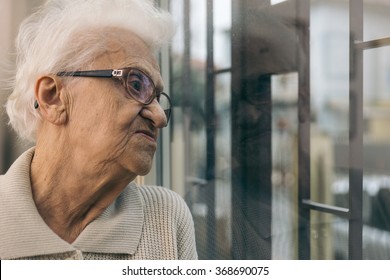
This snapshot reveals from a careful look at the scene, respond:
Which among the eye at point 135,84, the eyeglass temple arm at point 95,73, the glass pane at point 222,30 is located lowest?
the eye at point 135,84

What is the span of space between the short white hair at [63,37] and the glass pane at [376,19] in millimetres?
616

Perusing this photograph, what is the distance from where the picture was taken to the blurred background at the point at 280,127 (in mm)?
1227

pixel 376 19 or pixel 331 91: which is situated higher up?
pixel 376 19

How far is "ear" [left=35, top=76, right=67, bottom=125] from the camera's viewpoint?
3.53ft

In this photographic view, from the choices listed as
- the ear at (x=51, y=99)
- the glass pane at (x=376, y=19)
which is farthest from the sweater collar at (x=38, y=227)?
the glass pane at (x=376, y=19)

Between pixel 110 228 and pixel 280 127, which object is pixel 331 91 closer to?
pixel 280 127

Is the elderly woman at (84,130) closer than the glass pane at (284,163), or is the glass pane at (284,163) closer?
the elderly woman at (84,130)

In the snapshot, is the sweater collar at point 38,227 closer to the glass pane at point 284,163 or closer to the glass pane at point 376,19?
the glass pane at point 284,163

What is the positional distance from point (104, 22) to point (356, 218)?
0.96 metres

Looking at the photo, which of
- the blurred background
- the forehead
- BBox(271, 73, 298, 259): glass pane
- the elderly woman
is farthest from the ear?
BBox(271, 73, 298, 259): glass pane

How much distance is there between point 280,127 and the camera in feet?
4.23

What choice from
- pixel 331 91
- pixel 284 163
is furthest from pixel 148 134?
pixel 331 91

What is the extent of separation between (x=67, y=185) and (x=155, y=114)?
1.01 ft

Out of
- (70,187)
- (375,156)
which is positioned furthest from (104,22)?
(375,156)
